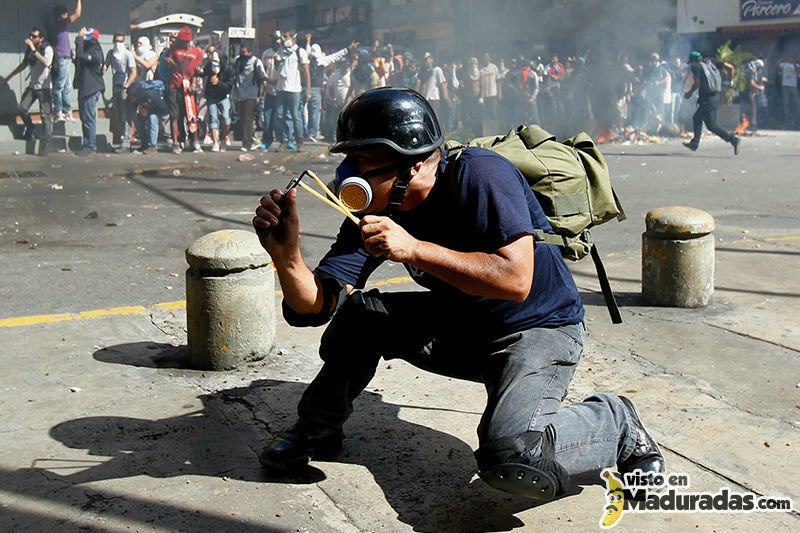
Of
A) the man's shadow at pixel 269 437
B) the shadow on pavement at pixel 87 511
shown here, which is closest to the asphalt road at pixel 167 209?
the man's shadow at pixel 269 437

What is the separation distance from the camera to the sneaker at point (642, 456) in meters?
2.87

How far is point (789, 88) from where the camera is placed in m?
23.8

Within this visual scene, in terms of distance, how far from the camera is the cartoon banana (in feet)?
8.98

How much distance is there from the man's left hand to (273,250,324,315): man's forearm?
310 millimetres

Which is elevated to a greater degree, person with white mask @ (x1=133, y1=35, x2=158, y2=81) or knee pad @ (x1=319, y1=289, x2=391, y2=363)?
person with white mask @ (x1=133, y1=35, x2=158, y2=81)

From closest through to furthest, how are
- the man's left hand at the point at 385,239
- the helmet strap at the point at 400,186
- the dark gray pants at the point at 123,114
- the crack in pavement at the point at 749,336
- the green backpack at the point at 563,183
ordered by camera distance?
the man's left hand at the point at 385,239
the helmet strap at the point at 400,186
the green backpack at the point at 563,183
the crack in pavement at the point at 749,336
the dark gray pants at the point at 123,114

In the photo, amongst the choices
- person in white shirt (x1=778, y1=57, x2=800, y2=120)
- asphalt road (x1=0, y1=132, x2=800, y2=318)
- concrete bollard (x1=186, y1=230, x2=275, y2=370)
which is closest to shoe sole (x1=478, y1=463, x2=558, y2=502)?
concrete bollard (x1=186, y1=230, x2=275, y2=370)

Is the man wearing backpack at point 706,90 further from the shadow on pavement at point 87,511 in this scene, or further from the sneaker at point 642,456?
the shadow on pavement at point 87,511

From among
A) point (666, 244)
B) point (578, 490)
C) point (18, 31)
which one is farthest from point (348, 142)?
point (18, 31)

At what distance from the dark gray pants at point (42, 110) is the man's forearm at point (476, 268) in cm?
1361

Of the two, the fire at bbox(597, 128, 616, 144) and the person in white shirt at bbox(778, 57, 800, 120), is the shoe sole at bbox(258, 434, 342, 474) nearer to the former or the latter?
the fire at bbox(597, 128, 616, 144)

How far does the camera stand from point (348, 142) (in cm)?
271

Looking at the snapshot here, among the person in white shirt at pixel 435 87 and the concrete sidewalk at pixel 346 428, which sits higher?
the person in white shirt at pixel 435 87

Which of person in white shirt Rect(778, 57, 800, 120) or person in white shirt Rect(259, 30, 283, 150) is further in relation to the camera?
person in white shirt Rect(778, 57, 800, 120)
